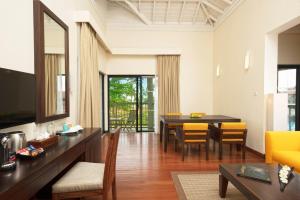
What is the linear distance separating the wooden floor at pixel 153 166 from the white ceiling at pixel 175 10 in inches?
156

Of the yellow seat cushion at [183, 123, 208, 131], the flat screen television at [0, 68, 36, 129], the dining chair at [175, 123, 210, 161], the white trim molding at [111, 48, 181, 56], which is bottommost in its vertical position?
the dining chair at [175, 123, 210, 161]

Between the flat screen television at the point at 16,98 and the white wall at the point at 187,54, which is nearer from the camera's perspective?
the flat screen television at the point at 16,98

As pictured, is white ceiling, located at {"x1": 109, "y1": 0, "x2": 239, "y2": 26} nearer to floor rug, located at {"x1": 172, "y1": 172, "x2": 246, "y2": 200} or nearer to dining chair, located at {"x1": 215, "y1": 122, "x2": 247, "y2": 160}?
dining chair, located at {"x1": 215, "y1": 122, "x2": 247, "y2": 160}

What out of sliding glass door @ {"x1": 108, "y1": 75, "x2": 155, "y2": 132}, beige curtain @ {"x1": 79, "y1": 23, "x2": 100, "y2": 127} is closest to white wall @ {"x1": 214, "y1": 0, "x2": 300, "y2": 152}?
sliding glass door @ {"x1": 108, "y1": 75, "x2": 155, "y2": 132}

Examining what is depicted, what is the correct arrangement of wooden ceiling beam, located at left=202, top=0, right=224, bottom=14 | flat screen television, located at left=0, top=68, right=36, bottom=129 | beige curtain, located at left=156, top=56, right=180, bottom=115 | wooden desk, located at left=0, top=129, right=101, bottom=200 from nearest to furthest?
1. wooden desk, located at left=0, top=129, right=101, bottom=200
2. flat screen television, located at left=0, top=68, right=36, bottom=129
3. wooden ceiling beam, located at left=202, top=0, right=224, bottom=14
4. beige curtain, located at left=156, top=56, right=180, bottom=115

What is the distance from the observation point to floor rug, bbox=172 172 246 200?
2430 millimetres

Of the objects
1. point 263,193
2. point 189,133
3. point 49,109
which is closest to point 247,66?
point 189,133

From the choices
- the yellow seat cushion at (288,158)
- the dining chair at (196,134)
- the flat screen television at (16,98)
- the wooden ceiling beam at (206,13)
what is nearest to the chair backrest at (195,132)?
the dining chair at (196,134)

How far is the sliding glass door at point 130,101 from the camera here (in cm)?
692

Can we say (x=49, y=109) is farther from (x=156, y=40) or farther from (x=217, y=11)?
(x=217, y=11)

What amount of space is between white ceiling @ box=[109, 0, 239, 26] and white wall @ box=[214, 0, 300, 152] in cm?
62

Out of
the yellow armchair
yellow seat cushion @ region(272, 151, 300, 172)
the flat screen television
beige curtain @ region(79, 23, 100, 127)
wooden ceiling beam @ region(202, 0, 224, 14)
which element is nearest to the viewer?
the flat screen television

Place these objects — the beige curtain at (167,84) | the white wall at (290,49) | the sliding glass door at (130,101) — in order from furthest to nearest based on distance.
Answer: the sliding glass door at (130,101) < the beige curtain at (167,84) < the white wall at (290,49)

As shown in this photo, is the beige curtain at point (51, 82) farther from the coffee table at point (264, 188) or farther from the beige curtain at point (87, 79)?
the coffee table at point (264, 188)
